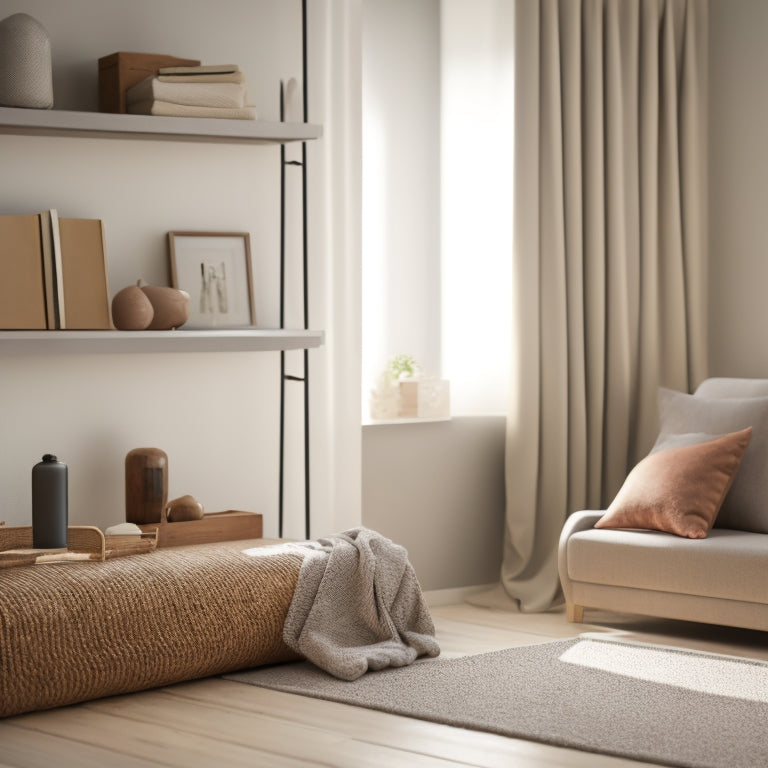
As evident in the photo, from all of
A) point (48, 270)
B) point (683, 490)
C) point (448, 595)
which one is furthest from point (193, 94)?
point (448, 595)

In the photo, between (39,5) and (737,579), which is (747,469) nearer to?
(737,579)

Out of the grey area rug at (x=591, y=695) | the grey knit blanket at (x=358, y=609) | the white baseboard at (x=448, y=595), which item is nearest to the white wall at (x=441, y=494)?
the white baseboard at (x=448, y=595)

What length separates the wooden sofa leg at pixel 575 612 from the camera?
14.2ft

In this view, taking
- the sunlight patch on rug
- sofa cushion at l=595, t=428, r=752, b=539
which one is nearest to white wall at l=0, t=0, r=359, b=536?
sofa cushion at l=595, t=428, r=752, b=539

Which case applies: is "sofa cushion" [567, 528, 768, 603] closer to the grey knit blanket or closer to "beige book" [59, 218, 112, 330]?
the grey knit blanket

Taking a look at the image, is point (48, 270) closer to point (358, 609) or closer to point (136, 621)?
point (136, 621)

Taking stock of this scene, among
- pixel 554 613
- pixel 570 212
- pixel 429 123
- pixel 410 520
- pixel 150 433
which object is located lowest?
pixel 554 613

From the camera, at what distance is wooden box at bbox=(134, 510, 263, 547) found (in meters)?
3.79

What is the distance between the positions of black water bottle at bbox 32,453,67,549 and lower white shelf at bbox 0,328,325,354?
347 millimetres

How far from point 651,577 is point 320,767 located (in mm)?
1696

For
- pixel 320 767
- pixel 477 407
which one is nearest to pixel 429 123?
pixel 477 407

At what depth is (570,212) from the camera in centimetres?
480

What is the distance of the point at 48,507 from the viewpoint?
346 centimetres

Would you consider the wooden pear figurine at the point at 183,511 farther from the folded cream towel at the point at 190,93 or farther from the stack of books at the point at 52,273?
the folded cream towel at the point at 190,93
